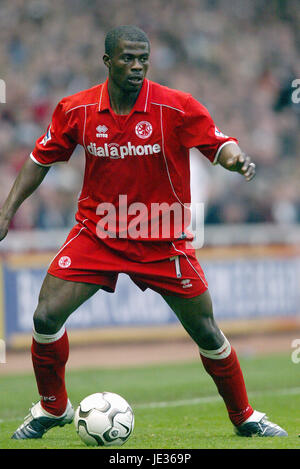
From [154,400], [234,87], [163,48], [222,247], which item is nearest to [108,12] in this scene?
[163,48]

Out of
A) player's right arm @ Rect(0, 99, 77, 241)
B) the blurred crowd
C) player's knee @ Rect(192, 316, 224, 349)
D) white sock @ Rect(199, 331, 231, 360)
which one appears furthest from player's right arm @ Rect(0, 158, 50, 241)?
the blurred crowd

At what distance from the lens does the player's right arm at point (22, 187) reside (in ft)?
19.6

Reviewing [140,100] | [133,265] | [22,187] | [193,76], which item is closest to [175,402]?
[133,265]

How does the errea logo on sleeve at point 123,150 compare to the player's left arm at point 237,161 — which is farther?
the errea logo on sleeve at point 123,150

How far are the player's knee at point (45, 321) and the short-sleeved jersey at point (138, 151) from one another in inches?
24.4

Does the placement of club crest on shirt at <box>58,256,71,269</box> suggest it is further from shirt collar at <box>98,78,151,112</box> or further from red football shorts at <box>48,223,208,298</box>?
shirt collar at <box>98,78,151,112</box>

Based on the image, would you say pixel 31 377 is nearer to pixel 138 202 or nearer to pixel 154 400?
pixel 154 400

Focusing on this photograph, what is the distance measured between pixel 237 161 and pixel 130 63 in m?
0.94

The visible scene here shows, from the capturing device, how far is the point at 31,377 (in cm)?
1094

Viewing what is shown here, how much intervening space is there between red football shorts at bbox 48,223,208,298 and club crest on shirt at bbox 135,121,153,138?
697 millimetres

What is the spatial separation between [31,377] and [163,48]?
31.7 ft

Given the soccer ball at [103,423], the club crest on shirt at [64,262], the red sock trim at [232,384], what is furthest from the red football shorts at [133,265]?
the soccer ball at [103,423]

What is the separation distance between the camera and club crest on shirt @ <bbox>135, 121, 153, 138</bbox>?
5738 mm

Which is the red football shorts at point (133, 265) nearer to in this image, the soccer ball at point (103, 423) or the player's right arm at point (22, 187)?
the player's right arm at point (22, 187)
